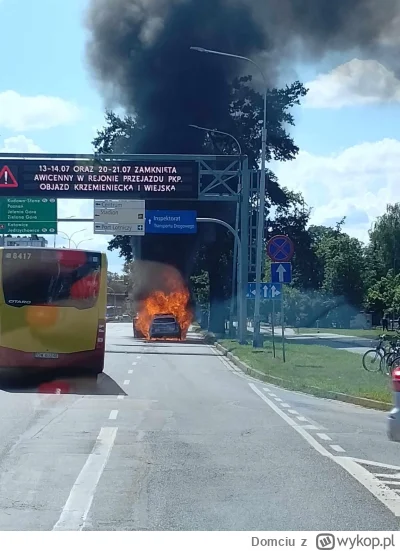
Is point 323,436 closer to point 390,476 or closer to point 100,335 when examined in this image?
point 390,476

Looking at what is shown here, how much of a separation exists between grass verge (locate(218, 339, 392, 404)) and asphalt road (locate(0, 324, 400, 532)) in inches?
38.1

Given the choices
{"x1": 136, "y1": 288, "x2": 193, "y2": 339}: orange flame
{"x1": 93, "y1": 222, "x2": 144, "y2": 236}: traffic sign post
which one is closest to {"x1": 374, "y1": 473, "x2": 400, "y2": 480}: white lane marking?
{"x1": 93, "y1": 222, "x2": 144, "y2": 236}: traffic sign post

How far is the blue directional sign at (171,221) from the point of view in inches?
1677

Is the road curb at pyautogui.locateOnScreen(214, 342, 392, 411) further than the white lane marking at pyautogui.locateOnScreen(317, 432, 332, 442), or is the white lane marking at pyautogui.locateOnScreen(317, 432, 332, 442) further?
the road curb at pyautogui.locateOnScreen(214, 342, 392, 411)

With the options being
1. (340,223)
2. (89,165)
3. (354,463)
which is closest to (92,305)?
(354,463)

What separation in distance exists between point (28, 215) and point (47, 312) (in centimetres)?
2110

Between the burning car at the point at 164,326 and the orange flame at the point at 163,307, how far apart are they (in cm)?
118

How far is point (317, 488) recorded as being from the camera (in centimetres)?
880

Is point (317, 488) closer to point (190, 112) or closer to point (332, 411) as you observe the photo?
point (332, 411)

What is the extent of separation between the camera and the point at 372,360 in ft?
83.3

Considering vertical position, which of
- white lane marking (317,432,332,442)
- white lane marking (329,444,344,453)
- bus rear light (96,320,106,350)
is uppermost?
bus rear light (96,320,106,350)

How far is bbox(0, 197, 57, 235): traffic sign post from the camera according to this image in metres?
40.2

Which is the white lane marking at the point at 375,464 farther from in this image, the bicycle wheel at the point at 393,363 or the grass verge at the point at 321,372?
the bicycle wheel at the point at 393,363

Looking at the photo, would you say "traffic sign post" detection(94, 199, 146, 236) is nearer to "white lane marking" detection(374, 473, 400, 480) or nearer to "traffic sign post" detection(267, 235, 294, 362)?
"traffic sign post" detection(267, 235, 294, 362)
